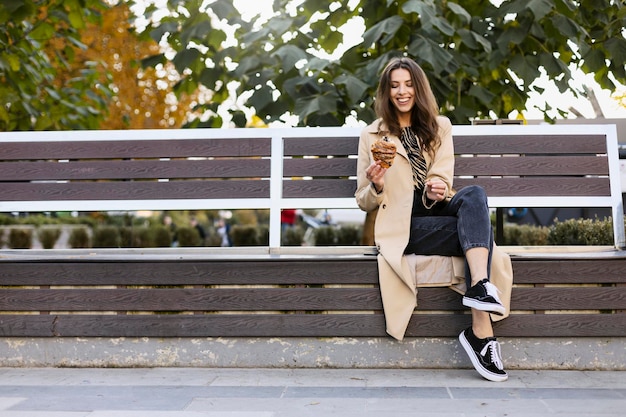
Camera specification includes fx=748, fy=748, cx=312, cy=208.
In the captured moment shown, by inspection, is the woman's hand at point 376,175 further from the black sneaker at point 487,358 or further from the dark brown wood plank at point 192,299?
the black sneaker at point 487,358

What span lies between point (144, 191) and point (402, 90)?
179 cm

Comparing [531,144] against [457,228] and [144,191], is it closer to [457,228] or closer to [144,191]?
[457,228]

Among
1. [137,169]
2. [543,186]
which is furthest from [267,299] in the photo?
[543,186]

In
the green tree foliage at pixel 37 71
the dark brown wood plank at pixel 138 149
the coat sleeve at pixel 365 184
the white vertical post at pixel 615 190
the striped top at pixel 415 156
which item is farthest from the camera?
the green tree foliage at pixel 37 71

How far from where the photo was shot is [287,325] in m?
4.16

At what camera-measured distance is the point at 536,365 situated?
162 inches

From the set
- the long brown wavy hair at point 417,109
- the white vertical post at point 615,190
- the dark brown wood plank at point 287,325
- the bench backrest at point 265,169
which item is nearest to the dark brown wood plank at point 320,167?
the bench backrest at point 265,169

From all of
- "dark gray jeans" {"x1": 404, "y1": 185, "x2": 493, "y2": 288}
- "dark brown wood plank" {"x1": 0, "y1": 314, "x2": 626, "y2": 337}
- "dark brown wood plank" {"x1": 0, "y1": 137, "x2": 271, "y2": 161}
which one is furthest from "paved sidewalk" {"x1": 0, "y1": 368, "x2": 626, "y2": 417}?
"dark brown wood plank" {"x1": 0, "y1": 137, "x2": 271, "y2": 161}

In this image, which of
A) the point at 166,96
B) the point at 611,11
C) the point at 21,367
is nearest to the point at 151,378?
the point at 21,367

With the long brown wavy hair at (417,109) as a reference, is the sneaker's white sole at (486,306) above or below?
below

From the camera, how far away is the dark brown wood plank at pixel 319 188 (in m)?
4.84

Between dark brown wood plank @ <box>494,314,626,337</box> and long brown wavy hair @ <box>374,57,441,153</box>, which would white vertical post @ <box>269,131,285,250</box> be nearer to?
long brown wavy hair @ <box>374,57,441,153</box>

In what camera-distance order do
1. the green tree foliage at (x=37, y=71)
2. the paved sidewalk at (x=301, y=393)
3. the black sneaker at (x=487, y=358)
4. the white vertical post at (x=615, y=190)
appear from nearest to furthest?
the paved sidewalk at (x=301, y=393)
the black sneaker at (x=487, y=358)
the white vertical post at (x=615, y=190)
the green tree foliage at (x=37, y=71)

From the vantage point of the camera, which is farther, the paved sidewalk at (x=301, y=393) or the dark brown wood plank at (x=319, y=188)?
the dark brown wood plank at (x=319, y=188)
